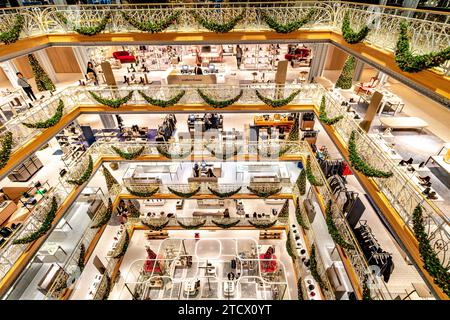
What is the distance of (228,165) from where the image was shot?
53.6 ft

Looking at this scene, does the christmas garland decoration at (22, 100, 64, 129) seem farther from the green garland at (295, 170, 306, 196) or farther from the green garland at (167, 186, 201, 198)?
the green garland at (295, 170, 306, 196)

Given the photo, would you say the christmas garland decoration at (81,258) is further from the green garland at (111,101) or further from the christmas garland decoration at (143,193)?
the green garland at (111,101)

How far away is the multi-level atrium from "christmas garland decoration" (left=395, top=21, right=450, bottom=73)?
44 mm

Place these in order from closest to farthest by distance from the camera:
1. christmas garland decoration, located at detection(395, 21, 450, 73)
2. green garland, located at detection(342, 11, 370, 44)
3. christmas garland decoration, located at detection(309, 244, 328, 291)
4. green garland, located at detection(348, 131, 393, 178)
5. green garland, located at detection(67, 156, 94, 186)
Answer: christmas garland decoration, located at detection(395, 21, 450, 73)
green garland, located at detection(348, 131, 393, 178)
green garland, located at detection(342, 11, 370, 44)
christmas garland decoration, located at detection(309, 244, 328, 291)
green garland, located at detection(67, 156, 94, 186)

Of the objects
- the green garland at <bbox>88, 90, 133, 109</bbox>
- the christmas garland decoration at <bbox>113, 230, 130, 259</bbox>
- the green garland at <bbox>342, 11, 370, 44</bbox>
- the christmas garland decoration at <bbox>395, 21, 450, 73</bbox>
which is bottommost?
the christmas garland decoration at <bbox>113, 230, 130, 259</bbox>

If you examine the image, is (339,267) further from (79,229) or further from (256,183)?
(79,229)

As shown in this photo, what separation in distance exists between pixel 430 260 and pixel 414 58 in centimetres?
451

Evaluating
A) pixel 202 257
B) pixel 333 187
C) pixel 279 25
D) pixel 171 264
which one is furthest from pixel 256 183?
pixel 279 25

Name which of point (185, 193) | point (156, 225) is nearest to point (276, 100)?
point (185, 193)

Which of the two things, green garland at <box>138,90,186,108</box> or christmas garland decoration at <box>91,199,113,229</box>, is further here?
christmas garland decoration at <box>91,199,113,229</box>

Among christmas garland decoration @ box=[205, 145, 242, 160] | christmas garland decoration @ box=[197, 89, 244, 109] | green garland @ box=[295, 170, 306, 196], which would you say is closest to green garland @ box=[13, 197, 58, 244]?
christmas garland decoration @ box=[205, 145, 242, 160]

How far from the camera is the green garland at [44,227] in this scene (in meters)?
8.73

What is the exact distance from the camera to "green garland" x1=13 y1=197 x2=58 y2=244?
28.6ft

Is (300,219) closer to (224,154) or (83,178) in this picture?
(224,154)
